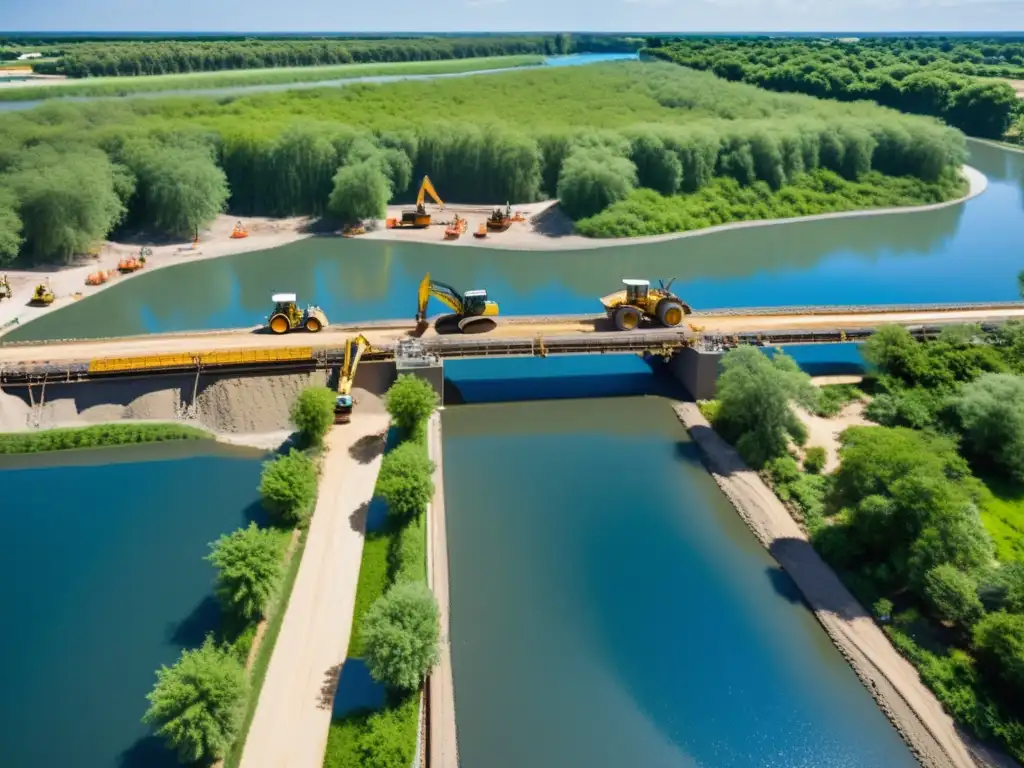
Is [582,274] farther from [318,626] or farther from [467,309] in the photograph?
[318,626]

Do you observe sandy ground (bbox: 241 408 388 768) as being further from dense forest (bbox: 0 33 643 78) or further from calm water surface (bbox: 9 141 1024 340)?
dense forest (bbox: 0 33 643 78)

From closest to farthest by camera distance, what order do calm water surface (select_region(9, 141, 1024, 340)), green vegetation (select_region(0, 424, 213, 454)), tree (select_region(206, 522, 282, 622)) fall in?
tree (select_region(206, 522, 282, 622)) < green vegetation (select_region(0, 424, 213, 454)) < calm water surface (select_region(9, 141, 1024, 340))

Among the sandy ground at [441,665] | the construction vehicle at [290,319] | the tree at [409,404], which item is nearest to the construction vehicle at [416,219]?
the construction vehicle at [290,319]

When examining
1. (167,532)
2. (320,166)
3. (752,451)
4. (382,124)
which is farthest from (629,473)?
(382,124)

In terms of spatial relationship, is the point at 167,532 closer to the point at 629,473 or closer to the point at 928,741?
the point at 629,473

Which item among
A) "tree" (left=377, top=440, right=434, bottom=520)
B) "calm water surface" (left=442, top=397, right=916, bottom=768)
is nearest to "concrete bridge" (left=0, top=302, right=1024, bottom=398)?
"calm water surface" (left=442, top=397, right=916, bottom=768)

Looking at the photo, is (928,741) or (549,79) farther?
(549,79)

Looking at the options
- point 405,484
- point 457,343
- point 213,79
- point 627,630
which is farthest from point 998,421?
point 213,79

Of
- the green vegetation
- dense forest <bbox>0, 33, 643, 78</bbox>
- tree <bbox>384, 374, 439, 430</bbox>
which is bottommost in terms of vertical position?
the green vegetation
